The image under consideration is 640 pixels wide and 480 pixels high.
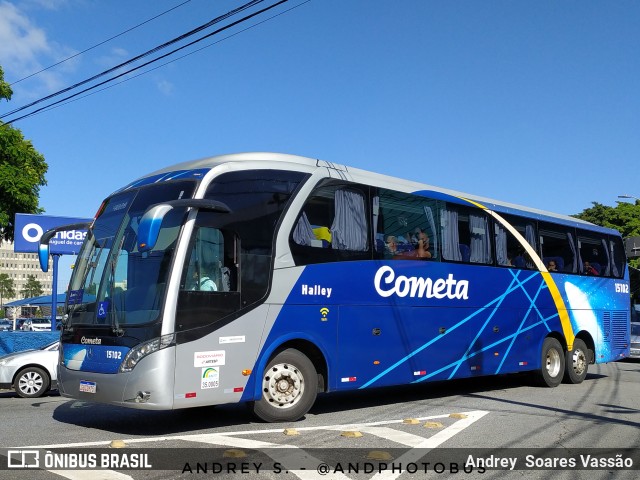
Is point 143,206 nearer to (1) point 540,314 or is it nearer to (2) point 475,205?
(2) point 475,205

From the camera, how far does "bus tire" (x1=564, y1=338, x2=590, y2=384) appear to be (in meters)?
15.6

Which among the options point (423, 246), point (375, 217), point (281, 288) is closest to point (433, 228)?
point (423, 246)

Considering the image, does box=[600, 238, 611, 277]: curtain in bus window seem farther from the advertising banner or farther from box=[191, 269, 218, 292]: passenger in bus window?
the advertising banner

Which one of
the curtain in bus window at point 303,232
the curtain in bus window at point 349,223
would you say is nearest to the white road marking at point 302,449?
the curtain in bus window at point 303,232

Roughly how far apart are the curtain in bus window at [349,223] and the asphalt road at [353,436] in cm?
263

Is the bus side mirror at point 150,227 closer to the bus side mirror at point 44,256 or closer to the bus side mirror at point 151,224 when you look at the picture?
the bus side mirror at point 151,224

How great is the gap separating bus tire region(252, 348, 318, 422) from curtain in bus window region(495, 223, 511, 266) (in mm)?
5598

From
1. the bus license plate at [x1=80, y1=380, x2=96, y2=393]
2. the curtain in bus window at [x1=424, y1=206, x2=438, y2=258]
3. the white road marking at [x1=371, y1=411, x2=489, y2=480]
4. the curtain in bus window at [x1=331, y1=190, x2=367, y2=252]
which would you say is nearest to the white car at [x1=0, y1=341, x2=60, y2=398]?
the bus license plate at [x1=80, y1=380, x2=96, y2=393]

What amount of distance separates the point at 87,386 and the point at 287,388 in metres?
2.66

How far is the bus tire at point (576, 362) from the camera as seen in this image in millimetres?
15617

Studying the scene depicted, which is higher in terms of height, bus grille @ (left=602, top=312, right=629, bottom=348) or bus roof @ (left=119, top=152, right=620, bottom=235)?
bus roof @ (left=119, top=152, right=620, bottom=235)

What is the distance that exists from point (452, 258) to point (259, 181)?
4.72 metres

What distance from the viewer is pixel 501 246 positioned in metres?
13.8

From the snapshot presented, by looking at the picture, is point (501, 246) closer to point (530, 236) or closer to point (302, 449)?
point (530, 236)
